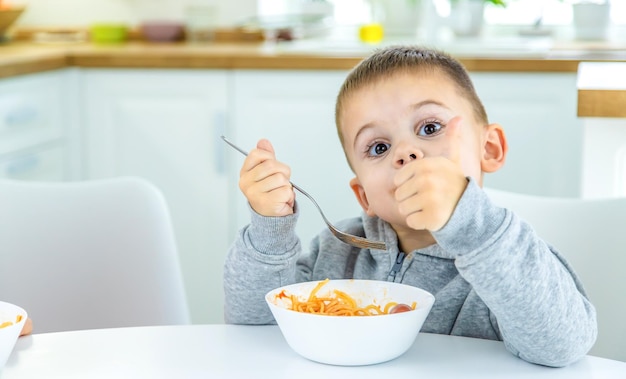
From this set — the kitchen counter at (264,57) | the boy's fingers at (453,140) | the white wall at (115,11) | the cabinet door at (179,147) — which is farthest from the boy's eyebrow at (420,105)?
the white wall at (115,11)

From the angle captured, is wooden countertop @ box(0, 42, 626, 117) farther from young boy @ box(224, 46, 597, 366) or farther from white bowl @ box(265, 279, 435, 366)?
white bowl @ box(265, 279, 435, 366)

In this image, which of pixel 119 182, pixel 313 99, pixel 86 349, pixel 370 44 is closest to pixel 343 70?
pixel 313 99

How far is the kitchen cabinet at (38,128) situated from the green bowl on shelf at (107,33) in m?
0.55

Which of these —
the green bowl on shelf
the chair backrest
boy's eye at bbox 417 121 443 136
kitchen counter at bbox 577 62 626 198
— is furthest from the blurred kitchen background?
boy's eye at bbox 417 121 443 136

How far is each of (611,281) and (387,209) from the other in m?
0.35

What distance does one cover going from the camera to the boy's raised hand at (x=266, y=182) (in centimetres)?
110

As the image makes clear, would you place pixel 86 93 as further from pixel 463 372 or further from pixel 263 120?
pixel 463 372

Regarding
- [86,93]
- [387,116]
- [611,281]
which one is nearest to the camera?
[387,116]

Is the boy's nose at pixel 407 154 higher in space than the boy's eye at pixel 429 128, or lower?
lower

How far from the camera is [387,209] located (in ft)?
3.92

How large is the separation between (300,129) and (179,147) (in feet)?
1.19

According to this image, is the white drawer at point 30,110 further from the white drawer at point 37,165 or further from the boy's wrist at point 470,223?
the boy's wrist at point 470,223

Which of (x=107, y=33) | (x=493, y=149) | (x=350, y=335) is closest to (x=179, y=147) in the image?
(x=107, y=33)

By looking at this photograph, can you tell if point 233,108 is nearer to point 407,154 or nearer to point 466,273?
point 407,154
